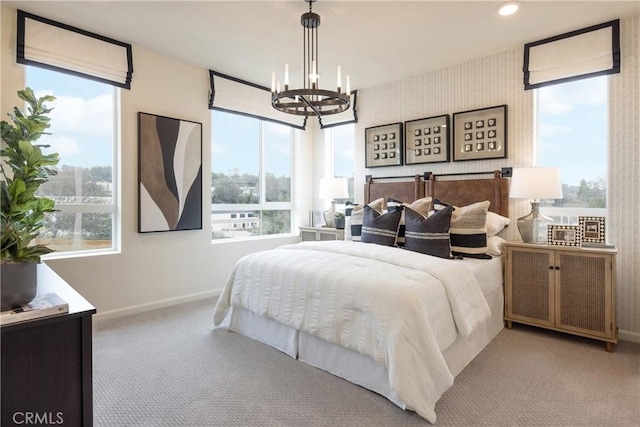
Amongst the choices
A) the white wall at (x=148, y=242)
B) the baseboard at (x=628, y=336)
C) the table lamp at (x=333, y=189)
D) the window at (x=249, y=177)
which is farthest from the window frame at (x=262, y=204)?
the baseboard at (x=628, y=336)

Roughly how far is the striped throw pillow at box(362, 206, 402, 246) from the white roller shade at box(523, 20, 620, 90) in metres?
1.83

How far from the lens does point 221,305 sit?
2.98 m

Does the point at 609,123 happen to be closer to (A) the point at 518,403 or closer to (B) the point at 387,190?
(B) the point at 387,190

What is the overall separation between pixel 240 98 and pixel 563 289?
3944 mm

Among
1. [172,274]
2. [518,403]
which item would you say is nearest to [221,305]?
[172,274]

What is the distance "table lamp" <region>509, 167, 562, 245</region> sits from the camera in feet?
9.26

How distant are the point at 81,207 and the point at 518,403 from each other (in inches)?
149

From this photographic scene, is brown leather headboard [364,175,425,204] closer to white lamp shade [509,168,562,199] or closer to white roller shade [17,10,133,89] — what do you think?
white lamp shade [509,168,562,199]

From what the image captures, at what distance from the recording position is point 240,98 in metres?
4.32

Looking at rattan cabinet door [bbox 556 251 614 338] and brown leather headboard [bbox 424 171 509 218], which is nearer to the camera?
rattan cabinet door [bbox 556 251 614 338]

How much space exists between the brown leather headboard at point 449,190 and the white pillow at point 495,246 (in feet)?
1.37

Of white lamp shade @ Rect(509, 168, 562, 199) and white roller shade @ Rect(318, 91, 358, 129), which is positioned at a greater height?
white roller shade @ Rect(318, 91, 358, 129)

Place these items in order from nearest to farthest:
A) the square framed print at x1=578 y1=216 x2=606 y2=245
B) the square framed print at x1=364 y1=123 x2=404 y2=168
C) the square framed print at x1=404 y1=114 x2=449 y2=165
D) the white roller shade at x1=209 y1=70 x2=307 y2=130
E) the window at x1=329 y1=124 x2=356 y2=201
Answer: the square framed print at x1=578 y1=216 x2=606 y2=245 < the square framed print at x1=404 y1=114 x2=449 y2=165 < the white roller shade at x1=209 y1=70 x2=307 y2=130 < the square framed print at x1=364 y1=123 x2=404 y2=168 < the window at x1=329 y1=124 x2=356 y2=201

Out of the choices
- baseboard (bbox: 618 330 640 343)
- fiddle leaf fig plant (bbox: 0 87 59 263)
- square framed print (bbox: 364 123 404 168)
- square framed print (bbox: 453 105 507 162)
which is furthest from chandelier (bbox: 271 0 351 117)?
baseboard (bbox: 618 330 640 343)
